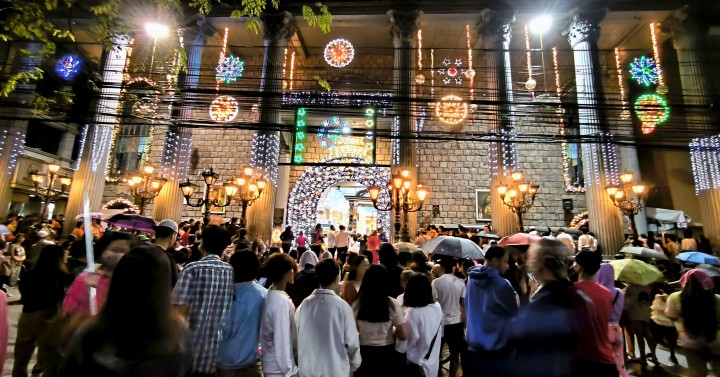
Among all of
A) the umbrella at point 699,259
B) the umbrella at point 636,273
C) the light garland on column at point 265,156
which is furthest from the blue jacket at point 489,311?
the light garland on column at point 265,156

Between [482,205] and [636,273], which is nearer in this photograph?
[636,273]

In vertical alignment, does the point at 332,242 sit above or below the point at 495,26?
below

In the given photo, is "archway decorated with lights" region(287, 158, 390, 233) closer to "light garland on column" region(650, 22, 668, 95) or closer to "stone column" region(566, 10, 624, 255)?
"stone column" region(566, 10, 624, 255)

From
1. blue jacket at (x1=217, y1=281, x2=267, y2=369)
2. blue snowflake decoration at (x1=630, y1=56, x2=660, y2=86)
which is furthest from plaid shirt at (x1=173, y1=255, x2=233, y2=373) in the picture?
blue snowflake decoration at (x1=630, y1=56, x2=660, y2=86)

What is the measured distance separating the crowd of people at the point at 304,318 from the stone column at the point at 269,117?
10589 mm

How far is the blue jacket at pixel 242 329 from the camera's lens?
300cm

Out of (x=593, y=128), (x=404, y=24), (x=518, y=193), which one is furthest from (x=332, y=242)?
(x=593, y=128)

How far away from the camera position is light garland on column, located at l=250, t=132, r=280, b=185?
1566cm

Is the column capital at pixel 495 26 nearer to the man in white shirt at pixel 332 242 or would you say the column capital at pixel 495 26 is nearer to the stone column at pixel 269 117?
the stone column at pixel 269 117

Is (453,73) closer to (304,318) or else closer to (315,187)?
(315,187)

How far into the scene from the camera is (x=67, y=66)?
2164 centimetres

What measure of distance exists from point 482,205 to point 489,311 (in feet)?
58.5

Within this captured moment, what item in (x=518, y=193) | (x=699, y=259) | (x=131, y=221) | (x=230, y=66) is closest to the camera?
(x=699, y=259)

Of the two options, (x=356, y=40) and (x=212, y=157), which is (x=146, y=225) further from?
(x=356, y=40)
